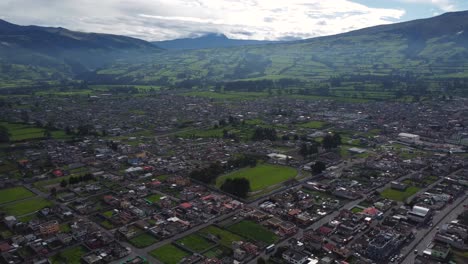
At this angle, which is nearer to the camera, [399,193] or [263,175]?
[399,193]

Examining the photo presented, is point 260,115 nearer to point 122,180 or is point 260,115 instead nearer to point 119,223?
point 122,180

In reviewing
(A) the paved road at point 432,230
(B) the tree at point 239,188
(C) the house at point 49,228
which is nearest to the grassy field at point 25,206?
(C) the house at point 49,228

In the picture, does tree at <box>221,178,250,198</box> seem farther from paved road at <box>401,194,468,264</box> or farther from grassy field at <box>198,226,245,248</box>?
paved road at <box>401,194,468,264</box>

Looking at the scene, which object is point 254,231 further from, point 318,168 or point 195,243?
point 318,168

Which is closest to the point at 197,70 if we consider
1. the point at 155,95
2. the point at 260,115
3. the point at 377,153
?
the point at 155,95

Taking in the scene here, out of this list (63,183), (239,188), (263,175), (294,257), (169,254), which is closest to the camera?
(294,257)

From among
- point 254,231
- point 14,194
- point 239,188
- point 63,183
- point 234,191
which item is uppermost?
point 239,188

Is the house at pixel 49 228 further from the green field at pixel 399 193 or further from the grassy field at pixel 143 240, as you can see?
the green field at pixel 399 193

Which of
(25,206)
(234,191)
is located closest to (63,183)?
(25,206)
